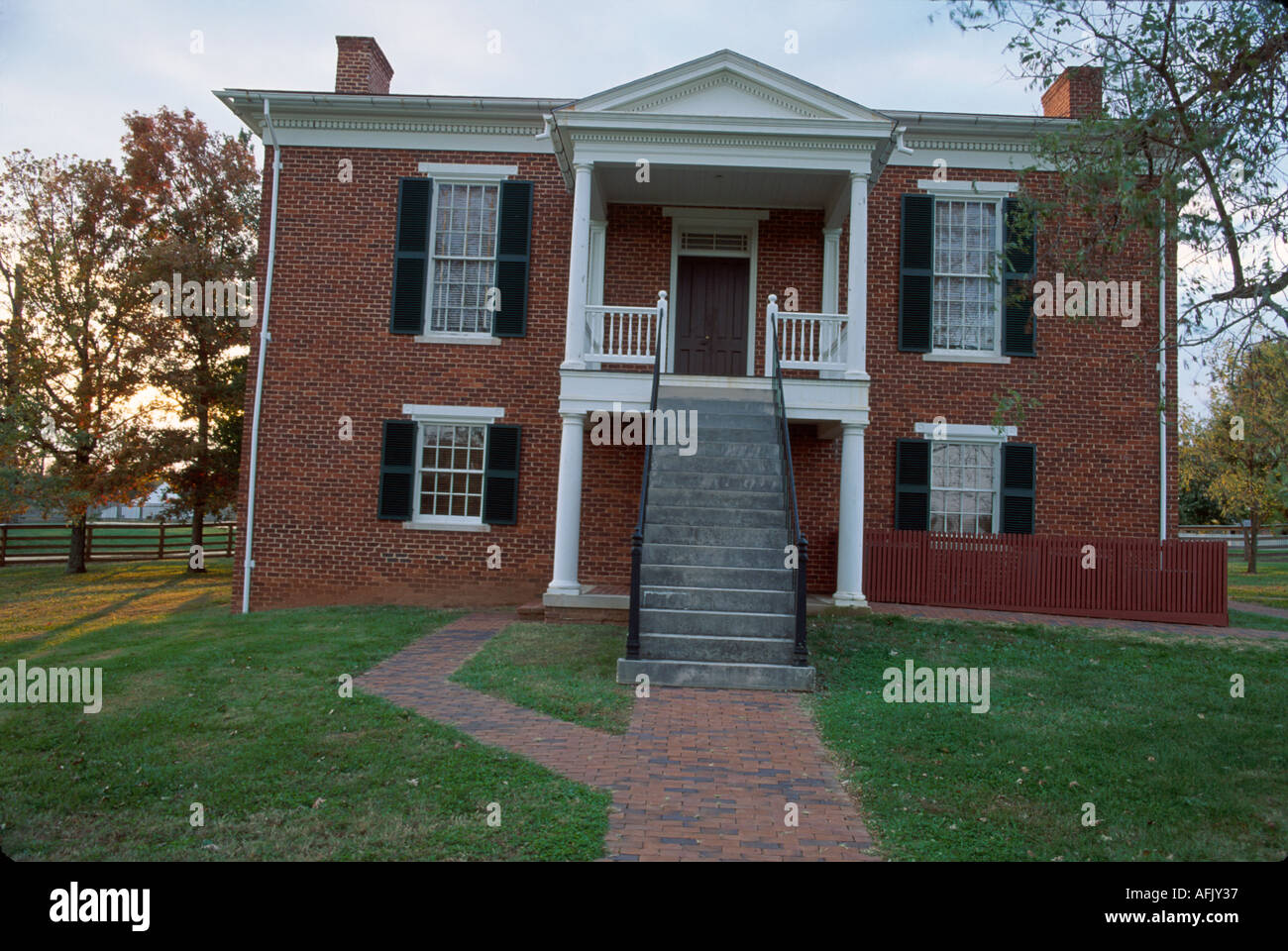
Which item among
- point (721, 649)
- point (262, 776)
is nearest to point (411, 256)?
point (721, 649)

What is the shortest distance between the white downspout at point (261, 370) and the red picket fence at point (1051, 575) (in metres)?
9.29

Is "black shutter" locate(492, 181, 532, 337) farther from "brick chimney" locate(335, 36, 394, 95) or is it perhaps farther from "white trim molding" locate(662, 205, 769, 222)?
"brick chimney" locate(335, 36, 394, 95)

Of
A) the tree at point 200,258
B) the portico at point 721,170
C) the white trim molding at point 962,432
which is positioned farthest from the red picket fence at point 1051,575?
the tree at point 200,258

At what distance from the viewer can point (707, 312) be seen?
14.0 metres

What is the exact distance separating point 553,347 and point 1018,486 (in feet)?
24.3

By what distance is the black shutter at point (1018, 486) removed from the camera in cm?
1339

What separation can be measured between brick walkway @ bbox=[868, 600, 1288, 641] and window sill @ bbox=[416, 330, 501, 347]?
6860 millimetres

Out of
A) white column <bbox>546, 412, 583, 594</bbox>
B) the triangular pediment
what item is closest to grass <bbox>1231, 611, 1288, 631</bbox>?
the triangular pediment

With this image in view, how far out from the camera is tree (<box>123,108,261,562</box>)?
930 inches

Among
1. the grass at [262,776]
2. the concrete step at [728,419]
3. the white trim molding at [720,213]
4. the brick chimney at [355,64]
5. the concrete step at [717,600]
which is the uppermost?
the brick chimney at [355,64]

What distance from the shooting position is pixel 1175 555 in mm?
12516

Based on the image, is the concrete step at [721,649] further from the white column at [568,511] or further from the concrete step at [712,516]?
the white column at [568,511]

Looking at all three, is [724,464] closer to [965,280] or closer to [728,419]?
[728,419]

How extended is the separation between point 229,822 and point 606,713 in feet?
10.2
